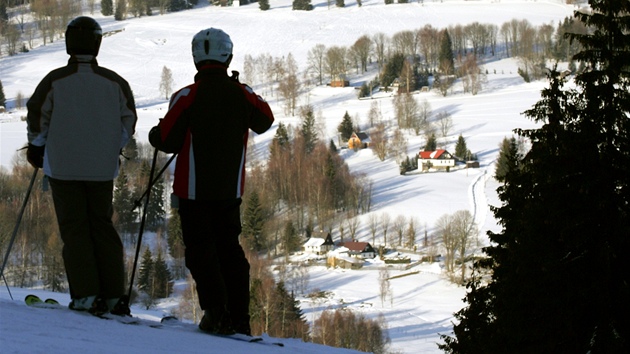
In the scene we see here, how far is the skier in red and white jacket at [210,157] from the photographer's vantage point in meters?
3.81

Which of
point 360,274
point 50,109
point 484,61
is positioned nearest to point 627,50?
point 50,109

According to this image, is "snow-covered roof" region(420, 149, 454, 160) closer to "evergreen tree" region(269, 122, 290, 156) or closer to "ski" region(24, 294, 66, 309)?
"evergreen tree" region(269, 122, 290, 156)

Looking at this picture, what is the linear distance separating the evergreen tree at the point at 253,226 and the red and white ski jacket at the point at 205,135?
35.4 metres

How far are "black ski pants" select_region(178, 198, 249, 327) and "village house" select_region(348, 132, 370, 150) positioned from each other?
51.8 m

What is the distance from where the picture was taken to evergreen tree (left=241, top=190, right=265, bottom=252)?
130ft

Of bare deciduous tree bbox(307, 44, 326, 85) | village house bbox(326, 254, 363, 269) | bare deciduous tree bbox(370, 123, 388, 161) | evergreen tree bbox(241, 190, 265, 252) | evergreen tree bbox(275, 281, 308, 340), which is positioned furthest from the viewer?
bare deciduous tree bbox(307, 44, 326, 85)

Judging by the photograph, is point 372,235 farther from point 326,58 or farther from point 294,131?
point 326,58

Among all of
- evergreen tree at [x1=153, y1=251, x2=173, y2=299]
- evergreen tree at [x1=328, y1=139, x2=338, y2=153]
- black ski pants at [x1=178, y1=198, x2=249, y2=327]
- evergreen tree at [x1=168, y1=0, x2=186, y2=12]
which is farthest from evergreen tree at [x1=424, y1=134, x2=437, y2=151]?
evergreen tree at [x1=168, y1=0, x2=186, y2=12]

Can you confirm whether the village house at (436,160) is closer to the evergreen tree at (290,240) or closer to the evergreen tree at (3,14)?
the evergreen tree at (290,240)

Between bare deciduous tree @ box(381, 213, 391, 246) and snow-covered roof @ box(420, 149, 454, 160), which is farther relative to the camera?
snow-covered roof @ box(420, 149, 454, 160)

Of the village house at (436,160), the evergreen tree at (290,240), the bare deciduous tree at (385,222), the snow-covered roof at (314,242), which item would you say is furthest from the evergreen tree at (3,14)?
the bare deciduous tree at (385,222)

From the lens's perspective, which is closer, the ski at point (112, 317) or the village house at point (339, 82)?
the ski at point (112, 317)

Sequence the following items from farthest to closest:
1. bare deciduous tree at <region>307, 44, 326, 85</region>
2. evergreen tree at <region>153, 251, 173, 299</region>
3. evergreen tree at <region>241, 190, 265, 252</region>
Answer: bare deciduous tree at <region>307, 44, 326, 85</region>
evergreen tree at <region>241, 190, 265, 252</region>
evergreen tree at <region>153, 251, 173, 299</region>

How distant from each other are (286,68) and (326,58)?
4.05 metres
